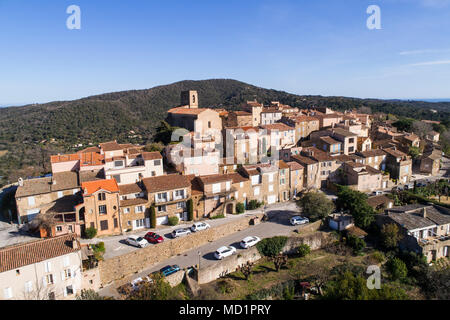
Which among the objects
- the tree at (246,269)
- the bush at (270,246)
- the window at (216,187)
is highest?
the window at (216,187)

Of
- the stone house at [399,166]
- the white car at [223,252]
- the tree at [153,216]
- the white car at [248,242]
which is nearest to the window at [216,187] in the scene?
the white car at [248,242]

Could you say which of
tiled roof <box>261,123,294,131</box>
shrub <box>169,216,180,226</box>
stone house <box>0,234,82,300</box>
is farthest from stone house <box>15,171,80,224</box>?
tiled roof <box>261,123,294,131</box>

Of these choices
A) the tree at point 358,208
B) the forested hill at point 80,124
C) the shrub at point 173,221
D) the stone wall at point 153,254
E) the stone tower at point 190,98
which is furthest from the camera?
the stone tower at point 190,98

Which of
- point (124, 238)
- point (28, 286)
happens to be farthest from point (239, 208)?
point (28, 286)

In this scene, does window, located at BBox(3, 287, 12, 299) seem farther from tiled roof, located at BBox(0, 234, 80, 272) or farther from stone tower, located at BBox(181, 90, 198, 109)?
stone tower, located at BBox(181, 90, 198, 109)

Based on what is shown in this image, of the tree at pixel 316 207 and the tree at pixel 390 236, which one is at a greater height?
the tree at pixel 316 207

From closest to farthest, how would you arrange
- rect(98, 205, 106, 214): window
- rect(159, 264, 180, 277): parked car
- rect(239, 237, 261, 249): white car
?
1. rect(159, 264, 180, 277): parked car
2. rect(98, 205, 106, 214): window
3. rect(239, 237, 261, 249): white car

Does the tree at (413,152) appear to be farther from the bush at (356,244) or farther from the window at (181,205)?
the window at (181,205)
